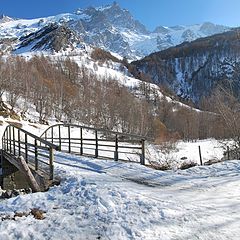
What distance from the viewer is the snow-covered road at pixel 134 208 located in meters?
5.95

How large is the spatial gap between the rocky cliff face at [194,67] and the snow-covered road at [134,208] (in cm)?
16096

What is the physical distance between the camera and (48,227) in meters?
6.22

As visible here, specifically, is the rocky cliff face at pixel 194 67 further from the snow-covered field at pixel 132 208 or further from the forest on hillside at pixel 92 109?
the snow-covered field at pixel 132 208

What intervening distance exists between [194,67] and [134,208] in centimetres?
18584

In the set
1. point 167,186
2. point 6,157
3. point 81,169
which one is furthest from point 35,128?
point 167,186

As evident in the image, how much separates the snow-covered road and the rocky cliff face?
160958 millimetres

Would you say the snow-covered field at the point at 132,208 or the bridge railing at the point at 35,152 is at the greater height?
the bridge railing at the point at 35,152

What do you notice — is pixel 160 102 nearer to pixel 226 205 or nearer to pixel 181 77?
pixel 181 77

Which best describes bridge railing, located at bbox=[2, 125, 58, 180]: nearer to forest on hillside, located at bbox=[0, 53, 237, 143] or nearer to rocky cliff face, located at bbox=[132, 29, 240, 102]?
forest on hillside, located at bbox=[0, 53, 237, 143]

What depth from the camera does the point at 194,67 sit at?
186500 mm

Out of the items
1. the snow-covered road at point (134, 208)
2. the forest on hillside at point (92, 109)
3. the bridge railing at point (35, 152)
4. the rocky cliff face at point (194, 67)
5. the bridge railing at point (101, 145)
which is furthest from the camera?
the rocky cliff face at point (194, 67)

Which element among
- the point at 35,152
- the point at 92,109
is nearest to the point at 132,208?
the point at 35,152

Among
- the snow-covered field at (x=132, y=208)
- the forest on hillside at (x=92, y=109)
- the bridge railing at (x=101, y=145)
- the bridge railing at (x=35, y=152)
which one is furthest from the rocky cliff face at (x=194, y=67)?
the snow-covered field at (x=132, y=208)

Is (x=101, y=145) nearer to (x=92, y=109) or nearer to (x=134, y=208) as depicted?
(x=134, y=208)
